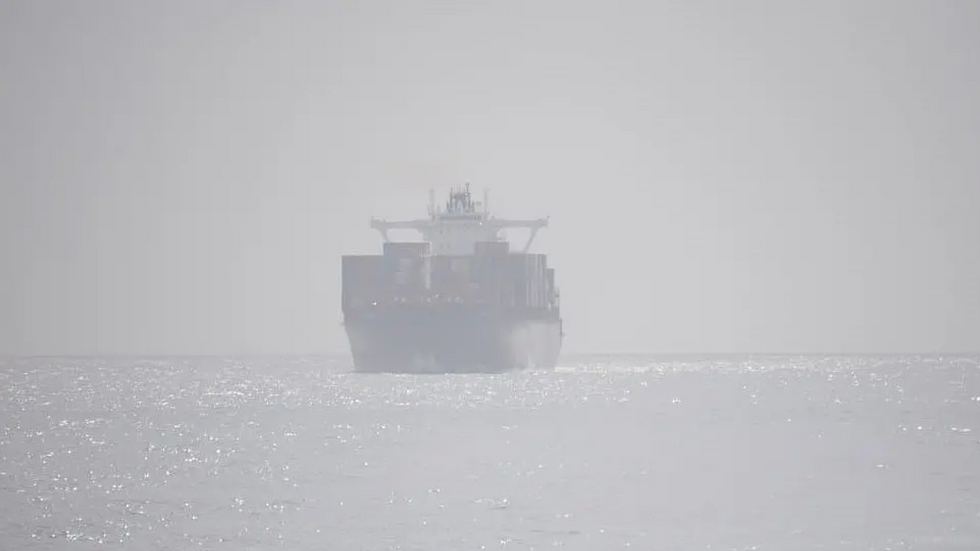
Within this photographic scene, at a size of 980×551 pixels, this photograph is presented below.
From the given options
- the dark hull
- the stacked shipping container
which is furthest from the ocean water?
the stacked shipping container

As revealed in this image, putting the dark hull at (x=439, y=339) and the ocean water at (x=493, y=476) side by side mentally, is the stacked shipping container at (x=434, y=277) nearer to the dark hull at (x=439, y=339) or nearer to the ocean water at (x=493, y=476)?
the dark hull at (x=439, y=339)

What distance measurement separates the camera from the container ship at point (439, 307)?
4513 inches

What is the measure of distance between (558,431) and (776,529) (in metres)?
31.3

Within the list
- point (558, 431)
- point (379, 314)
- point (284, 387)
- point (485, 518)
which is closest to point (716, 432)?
point (558, 431)

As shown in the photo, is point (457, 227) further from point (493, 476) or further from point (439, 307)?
point (493, 476)

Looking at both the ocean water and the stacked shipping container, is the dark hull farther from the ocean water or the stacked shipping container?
the ocean water

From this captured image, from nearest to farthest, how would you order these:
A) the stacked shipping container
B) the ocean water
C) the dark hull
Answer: the ocean water < the dark hull < the stacked shipping container

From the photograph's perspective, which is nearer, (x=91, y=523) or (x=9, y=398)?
(x=91, y=523)

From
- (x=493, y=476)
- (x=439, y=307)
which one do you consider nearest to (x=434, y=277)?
(x=439, y=307)

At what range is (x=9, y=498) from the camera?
128 ft

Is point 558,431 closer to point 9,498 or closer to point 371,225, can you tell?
point 9,498

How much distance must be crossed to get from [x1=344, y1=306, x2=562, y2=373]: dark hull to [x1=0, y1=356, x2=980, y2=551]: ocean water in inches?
994

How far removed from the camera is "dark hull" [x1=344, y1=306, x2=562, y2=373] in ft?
375

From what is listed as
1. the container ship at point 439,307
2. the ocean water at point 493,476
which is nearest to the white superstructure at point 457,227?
the container ship at point 439,307
